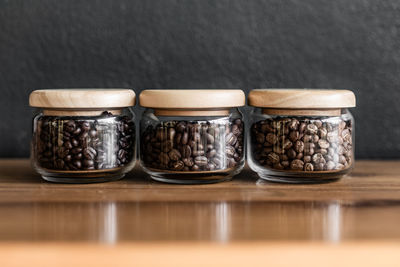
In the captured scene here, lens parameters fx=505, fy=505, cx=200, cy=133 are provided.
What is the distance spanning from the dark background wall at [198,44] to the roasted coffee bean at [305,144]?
34cm

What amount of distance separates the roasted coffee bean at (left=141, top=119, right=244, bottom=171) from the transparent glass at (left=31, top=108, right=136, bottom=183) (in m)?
0.06

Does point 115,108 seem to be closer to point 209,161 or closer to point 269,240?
point 209,161

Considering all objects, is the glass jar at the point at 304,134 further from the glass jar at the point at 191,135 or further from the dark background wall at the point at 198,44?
the dark background wall at the point at 198,44

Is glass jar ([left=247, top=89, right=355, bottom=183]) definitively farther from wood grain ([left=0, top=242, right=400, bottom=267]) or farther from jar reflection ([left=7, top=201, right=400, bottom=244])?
wood grain ([left=0, top=242, right=400, bottom=267])

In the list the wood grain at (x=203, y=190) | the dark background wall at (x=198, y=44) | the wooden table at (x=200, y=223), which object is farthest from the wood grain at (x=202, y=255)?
the dark background wall at (x=198, y=44)

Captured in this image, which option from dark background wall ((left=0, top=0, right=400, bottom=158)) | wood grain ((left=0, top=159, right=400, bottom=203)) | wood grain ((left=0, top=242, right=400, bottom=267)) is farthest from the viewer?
dark background wall ((left=0, top=0, right=400, bottom=158))

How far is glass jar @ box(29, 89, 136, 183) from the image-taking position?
91cm

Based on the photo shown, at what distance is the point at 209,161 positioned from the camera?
0.92 metres

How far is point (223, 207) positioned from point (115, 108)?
0.30 m

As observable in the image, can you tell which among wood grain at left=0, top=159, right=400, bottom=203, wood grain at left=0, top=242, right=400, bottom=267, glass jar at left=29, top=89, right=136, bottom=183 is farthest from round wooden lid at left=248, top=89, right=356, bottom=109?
wood grain at left=0, top=242, right=400, bottom=267

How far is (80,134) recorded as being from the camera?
0.91 m

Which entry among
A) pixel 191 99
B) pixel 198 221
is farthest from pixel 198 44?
pixel 198 221

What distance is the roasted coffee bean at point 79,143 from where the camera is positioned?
91cm

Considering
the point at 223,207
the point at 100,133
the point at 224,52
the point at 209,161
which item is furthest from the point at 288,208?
the point at 224,52
